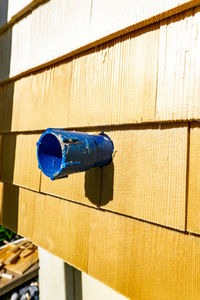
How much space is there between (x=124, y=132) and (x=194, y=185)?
12.8 inches

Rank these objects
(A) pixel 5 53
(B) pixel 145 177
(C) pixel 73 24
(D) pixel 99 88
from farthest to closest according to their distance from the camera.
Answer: (A) pixel 5 53 → (C) pixel 73 24 → (D) pixel 99 88 → (B) pixel 145 177

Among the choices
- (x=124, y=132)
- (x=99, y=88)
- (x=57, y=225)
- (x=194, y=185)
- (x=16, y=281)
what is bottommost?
(x=16, y=281)

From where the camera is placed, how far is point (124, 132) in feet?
2.80

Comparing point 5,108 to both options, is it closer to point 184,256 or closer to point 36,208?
point 36,208

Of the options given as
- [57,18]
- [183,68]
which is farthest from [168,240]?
[57,18]

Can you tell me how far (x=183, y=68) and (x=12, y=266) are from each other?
3641 mm

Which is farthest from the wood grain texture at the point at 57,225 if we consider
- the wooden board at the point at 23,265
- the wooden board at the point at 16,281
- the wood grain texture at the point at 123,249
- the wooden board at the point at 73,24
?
the wooden board at the point at 23,265

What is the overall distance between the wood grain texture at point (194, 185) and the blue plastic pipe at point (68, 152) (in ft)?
1.05

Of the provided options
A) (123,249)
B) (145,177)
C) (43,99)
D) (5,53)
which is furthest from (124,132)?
(5,53)

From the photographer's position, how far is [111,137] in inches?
35.2

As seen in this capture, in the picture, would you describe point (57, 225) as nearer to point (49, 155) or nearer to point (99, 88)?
point (49, 155)

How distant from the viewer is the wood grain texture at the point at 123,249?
69 centimetres

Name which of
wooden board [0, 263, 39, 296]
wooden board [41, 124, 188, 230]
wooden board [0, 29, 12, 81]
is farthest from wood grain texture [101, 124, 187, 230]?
wooden board [0, 263, 39, 296]

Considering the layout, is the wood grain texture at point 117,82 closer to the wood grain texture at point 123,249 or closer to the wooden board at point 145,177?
the wooden board at point 145,177
